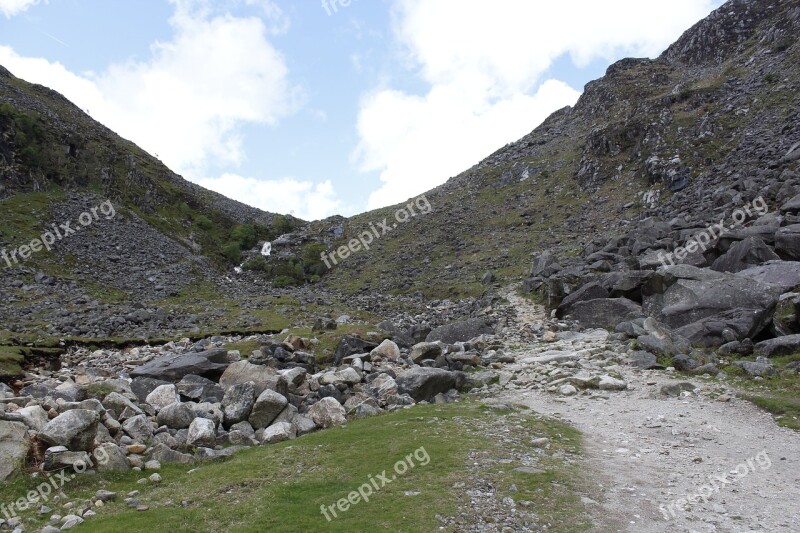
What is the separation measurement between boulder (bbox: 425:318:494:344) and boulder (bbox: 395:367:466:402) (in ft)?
32.4

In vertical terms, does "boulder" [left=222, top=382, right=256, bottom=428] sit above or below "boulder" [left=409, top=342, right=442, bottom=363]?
above

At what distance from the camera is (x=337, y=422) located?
17812mm

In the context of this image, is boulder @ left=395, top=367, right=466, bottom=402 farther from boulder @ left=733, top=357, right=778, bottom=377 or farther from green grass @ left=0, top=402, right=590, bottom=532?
boulder @ left=733, top=357, right=778, bottom=377

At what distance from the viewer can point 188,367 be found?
22234 mm

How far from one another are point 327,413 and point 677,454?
10786 mm

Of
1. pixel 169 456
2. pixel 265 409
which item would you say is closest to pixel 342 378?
pixel 265 409

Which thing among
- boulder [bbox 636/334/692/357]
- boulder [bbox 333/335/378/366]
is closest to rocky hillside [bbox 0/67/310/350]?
boulder [bbox 333/335/378/366]

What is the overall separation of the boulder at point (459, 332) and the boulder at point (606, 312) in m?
5.62

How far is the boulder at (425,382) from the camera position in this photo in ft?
67.8

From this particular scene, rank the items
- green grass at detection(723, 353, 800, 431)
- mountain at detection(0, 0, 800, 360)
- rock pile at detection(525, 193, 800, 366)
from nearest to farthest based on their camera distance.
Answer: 1. green grass at detection(723, 353, 800, 431)
2. rock pile at detection(525, 193, 800, 366)
3. mountain at detection(0, 0, 800, 360)

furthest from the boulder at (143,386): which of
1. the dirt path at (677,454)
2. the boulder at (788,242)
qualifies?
the boulder at (788,242)

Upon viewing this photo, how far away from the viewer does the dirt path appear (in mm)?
9664

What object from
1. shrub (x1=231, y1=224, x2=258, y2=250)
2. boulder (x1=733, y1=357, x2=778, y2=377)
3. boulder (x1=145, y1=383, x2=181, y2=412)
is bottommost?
boulder (x1=733, y1=357, x2=778, y2=377)

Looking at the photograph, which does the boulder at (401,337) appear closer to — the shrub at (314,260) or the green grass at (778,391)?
the green grass at (778,391)
